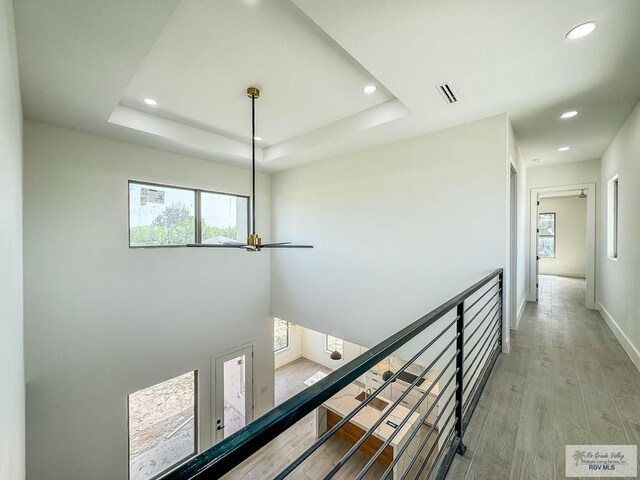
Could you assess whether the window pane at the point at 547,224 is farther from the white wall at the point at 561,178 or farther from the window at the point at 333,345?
the window at the point at 333,345

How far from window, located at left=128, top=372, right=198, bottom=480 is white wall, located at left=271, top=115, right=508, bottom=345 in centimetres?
220

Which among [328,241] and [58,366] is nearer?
[58,366]

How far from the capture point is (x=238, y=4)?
6.33 ft

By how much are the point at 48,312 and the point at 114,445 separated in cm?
212

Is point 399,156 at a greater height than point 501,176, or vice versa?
point 399,156

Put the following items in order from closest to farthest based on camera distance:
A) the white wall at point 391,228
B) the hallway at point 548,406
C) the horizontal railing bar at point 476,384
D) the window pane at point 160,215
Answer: the hallway at point 548,406, the horizontal railing bar at point 476,384, the white wall at point 391,228, the window pane at point 160,215

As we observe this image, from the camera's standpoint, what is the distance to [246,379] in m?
5.52

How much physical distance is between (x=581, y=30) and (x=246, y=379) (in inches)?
253

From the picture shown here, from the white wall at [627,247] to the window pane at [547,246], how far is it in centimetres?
619

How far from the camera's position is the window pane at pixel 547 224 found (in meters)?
9.27

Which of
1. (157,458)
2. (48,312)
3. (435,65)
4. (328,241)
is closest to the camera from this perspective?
(435,65)

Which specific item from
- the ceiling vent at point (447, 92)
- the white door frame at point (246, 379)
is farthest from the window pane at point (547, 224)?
the white door frame at point (246, 379)

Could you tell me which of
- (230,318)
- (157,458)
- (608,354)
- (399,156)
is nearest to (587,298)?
(608,354)

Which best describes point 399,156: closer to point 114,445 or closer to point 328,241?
point 328,241
